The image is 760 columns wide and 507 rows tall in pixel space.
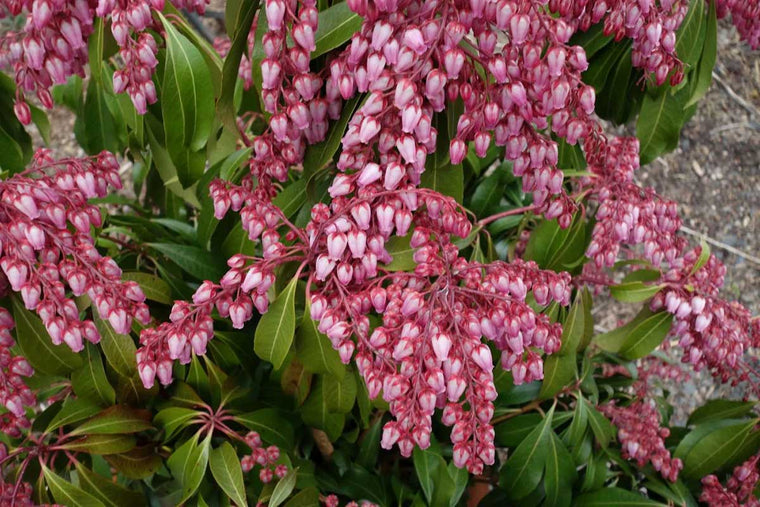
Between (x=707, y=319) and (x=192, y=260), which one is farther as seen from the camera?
(x=192, y=260)

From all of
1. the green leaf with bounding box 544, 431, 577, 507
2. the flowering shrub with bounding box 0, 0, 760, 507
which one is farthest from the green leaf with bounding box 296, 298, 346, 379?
the green leaf with bounding box 544, 431, 577, 507

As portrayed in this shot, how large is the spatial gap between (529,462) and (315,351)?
24.2 inches

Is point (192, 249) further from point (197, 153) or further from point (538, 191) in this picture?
point (538, 191)

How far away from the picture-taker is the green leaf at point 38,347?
106 centimetres

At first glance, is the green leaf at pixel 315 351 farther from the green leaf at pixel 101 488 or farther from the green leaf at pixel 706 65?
the green leaf at pixel 706 65

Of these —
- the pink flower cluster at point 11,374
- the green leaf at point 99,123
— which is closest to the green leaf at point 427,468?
the pink flower cluster at point 11,374

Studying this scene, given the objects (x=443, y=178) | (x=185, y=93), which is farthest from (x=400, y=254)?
(x=185, y=93)

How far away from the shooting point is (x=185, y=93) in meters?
1.03

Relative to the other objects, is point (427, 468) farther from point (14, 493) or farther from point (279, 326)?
point (14, 493)

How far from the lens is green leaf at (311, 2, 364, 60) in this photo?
93cm

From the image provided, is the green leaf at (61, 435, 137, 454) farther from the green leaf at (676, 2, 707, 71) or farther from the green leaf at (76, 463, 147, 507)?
the green leaf at (676, 2, 707, 71)

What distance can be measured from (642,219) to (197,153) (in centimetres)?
66

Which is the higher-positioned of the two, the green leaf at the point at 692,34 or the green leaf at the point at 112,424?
the green leaf at the point at 692,34

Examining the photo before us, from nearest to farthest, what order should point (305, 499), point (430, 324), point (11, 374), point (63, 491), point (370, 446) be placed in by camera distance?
point (430, 324), point (11, 374), point (63, 491), point (305, 499), point (370, 446)
